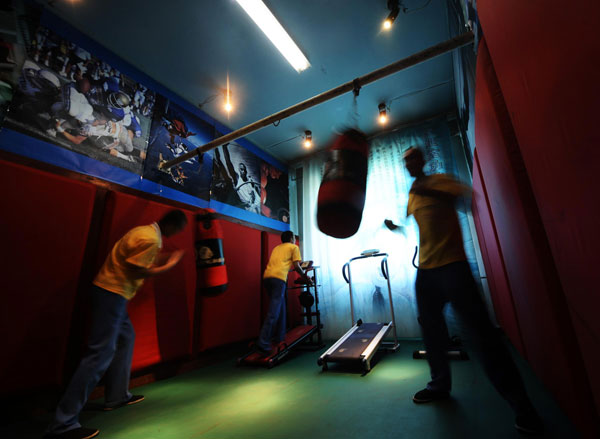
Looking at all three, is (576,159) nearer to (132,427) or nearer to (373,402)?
(373,402)

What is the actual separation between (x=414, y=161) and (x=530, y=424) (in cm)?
145

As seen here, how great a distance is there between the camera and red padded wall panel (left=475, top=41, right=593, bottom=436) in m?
1.02

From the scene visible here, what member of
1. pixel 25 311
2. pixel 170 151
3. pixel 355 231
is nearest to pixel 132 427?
pixel 25 311

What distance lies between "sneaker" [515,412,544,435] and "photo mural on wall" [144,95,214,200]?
3433mm

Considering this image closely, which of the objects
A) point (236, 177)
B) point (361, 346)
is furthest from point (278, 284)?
point (236, 177)

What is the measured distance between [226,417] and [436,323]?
1553 mm

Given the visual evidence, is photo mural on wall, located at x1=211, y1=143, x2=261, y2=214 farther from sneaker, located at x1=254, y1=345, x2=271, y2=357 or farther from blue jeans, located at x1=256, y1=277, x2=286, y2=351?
sneaker, located at x1=254, y1=345, x2=271, y2=357

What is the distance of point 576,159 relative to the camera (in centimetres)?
61

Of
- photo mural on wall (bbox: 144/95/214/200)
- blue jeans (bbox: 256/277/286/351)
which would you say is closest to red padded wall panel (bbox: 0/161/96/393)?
photo mural on wall (bbox: 144/95/214/200)

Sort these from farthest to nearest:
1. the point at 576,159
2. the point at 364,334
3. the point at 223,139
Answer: the point at 364,334 → the point at 223,139 → the point at 576,159

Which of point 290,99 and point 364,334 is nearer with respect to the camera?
point 364,334

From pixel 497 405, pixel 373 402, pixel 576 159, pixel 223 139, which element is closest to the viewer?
pixel 576 159

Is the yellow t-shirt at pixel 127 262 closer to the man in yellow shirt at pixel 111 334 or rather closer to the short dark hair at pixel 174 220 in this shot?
the man in yellow shirt at pixel 111 334

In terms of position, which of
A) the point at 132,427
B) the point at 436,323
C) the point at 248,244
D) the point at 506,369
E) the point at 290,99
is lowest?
the point at 132,427
